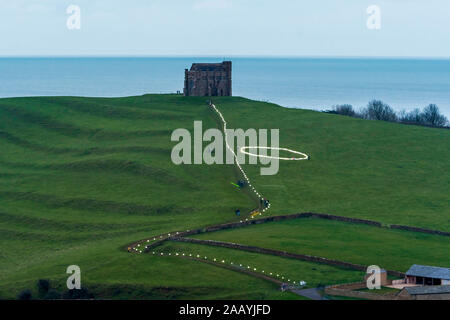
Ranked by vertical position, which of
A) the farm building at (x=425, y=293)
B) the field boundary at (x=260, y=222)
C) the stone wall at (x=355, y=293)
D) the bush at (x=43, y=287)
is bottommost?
the bush at (x=43, y=287)

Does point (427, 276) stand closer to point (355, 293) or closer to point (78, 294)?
point (355, 293)

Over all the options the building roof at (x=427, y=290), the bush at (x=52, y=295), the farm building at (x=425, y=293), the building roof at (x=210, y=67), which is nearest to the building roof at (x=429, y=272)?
the building roof at (x=427, y=290)

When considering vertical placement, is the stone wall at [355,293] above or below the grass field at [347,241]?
below

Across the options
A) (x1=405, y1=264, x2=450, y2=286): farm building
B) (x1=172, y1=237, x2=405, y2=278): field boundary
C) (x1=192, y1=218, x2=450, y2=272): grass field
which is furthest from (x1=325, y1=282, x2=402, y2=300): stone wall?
(x1=192, y1=218, x2=450, y2=272): grass field

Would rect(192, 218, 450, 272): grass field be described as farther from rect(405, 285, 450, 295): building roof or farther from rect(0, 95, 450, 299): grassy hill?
rect(405, 285, 450, 295): building roof

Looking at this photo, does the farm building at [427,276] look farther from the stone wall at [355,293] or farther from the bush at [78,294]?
the bush at [78,294]

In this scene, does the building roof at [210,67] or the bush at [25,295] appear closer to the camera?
the bush at [25,295]

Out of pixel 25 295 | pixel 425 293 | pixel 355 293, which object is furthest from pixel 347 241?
pixel 25 295
